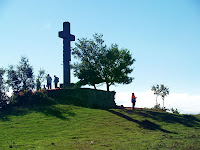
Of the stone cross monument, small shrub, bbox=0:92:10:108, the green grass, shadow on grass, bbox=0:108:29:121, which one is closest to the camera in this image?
the green grass

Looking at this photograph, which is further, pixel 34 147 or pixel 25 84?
pixel 25 84

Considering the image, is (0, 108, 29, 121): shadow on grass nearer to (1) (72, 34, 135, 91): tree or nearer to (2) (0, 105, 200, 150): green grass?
(2) (0, 105, 200, 150): green grass

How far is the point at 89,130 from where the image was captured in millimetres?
20172

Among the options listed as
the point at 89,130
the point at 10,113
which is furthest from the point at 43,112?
the point at 89,130

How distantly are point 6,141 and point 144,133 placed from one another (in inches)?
414

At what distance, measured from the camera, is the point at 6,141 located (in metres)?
16.8

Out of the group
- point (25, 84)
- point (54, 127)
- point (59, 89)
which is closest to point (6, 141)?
point (54, 127)

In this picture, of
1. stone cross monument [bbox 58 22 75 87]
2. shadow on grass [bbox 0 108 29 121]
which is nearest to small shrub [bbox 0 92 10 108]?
shadow on grass [bbox 0 108 29 121]

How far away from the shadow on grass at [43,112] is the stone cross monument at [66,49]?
7.01m

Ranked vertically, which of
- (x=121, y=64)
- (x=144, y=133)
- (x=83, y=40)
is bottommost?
(x=144, y=133)

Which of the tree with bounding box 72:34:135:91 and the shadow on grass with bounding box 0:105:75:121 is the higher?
the tree with bounding box 72:34:135:91

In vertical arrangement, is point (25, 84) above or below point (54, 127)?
above

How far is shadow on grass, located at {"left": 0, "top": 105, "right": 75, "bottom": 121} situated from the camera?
24.2m

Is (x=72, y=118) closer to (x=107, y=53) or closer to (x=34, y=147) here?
(x=34, y=147)
